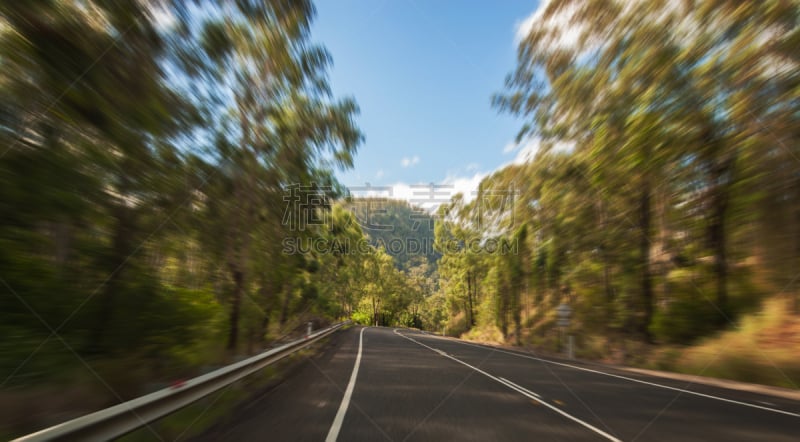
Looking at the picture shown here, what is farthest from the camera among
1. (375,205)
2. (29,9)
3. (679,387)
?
(375,205)

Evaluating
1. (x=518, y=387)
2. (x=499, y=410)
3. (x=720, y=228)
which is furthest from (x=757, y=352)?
(x=499, y=410)

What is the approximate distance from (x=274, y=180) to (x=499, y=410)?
11.3 meters

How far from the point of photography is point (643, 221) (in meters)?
16.6

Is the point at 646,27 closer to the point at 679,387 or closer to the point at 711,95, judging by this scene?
the point at 711,95

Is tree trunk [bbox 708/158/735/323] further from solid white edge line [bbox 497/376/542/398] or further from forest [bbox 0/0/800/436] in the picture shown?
solid white edge line [bbox 497/376/542/398]

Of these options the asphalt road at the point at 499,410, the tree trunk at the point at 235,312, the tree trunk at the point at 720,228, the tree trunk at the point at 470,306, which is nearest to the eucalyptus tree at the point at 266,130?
the tree trunk at the point at 235,312

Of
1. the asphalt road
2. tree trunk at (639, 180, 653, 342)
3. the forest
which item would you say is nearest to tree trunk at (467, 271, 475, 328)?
the forest

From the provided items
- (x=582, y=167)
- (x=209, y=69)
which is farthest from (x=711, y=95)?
(x=209, y=69)

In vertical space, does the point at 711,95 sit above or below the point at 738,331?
above

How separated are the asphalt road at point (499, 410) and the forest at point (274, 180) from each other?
10.5 feet

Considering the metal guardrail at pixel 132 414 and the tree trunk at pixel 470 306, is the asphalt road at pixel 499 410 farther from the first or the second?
the tree trunk at pixel 470 306

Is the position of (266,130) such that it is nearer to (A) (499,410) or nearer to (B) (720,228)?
(A) (499,410)

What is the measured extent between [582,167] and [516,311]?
68.1 ft

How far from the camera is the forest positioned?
5.14 m
